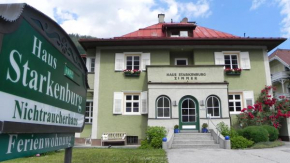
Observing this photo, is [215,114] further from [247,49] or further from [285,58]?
[285,58]

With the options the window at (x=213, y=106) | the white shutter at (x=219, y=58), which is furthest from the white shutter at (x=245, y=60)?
the window at (x=213, y=106)

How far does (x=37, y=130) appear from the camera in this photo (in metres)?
1.75

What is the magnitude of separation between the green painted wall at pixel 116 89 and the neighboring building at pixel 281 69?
16113mm

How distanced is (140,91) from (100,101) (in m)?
2.86

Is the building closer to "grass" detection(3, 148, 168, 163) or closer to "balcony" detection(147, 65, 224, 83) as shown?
"balcony" detection(147, 65, 224, 83)

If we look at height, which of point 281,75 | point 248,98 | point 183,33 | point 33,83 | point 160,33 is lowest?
point 33,83

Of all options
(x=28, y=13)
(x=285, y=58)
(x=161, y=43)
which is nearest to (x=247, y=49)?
(x=161, y=43)

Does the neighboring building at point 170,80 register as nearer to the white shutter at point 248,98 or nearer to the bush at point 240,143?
the white shutter at point 248,98

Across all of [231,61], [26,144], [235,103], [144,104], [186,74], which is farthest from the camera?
[231,61]

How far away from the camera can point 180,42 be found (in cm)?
1622

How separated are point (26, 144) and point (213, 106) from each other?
13.8 meters

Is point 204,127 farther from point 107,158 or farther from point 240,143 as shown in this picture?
point 107,158

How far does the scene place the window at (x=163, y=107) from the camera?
46.8 ft

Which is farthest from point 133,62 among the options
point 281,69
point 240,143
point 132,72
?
point 281,69
